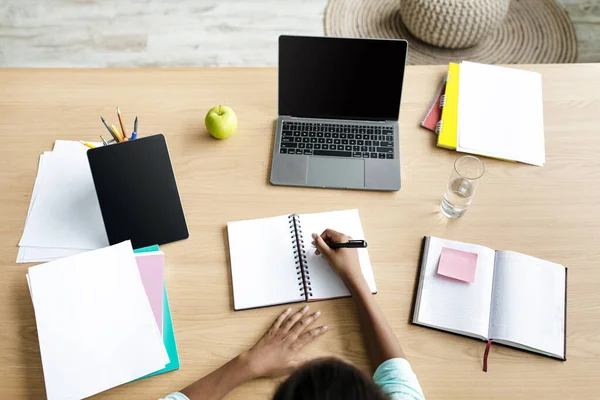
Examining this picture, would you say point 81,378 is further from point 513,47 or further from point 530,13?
point 530,13

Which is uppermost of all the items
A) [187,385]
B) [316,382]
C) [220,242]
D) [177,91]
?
[177,91]

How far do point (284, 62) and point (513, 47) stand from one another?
1609 millimetres

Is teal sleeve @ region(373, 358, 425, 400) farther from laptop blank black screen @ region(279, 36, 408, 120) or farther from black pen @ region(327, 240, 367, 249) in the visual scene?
laptop blank black screen @ region(279, 36, 408, 120)

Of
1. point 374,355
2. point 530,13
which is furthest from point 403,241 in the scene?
point 530,13

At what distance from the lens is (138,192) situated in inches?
45.9

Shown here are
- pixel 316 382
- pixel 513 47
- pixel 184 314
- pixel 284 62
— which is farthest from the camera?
pixel 513 47

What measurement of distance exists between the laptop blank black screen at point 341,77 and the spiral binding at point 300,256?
30cm

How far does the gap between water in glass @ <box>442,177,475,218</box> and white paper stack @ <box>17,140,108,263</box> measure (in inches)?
30.4

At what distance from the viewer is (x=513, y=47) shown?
7.93 ft

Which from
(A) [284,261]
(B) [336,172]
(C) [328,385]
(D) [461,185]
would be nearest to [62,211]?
(A) [284,261]

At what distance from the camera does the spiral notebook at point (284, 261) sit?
1103 mm

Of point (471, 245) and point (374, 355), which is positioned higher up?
point (471, 245)

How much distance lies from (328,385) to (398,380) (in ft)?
1.13

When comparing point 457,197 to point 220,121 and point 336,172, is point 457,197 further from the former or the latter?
point 220,121
